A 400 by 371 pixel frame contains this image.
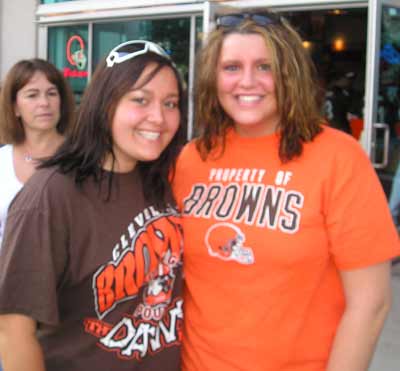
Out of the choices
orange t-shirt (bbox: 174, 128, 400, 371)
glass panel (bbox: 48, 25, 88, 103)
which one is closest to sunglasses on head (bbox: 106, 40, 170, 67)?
orange t-shirt (bbox: 174, 128, 400, 371)

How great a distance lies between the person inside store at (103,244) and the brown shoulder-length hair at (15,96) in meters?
1.44

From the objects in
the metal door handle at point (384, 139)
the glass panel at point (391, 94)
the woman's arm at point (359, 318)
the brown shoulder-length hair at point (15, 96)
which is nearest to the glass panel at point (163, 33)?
the glass panel at point (391, 94)

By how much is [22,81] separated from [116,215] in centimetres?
→ 179

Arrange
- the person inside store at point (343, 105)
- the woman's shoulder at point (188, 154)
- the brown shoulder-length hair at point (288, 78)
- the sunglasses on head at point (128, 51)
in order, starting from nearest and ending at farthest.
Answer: the sunglasses on head at point (128, 51), the brown shoulder-length hair at point (288, 78), the woman's shoulder at point (188, 154), the person inside store at point (343, 105)

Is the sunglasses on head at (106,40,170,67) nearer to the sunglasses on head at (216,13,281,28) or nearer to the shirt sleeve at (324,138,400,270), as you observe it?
the sunglasses on head at (216,13,281,28)

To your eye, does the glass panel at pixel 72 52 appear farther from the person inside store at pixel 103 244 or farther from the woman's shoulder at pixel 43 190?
the woman's shoulder at pixel 43 190

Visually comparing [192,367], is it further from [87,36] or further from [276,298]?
[87,36]

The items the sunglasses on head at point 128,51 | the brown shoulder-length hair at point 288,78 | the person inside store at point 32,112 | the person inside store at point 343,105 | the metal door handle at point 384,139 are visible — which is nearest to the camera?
the sunglasses on head at point 128,51

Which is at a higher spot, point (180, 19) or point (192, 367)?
point (180, 19)

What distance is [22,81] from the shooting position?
3205mm

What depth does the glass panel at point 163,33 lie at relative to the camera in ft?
22.6

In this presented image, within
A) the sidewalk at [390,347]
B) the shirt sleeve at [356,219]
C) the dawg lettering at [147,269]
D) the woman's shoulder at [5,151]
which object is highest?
the woman's shoulder at [5,151]

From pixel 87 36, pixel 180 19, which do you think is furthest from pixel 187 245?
pixel 87 36

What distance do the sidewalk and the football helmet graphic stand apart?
7.70 feet
